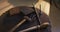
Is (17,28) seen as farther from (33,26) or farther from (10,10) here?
(10,10)

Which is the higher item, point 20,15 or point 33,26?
point 20,15

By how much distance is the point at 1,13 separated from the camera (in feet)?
3.48

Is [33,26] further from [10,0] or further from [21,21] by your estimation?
[10,0]

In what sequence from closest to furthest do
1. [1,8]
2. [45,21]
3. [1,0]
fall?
[45,21]
[1,8]
[1,0]

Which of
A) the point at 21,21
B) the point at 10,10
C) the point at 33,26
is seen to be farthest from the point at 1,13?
the point at 33,26

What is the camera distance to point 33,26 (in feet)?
3.10

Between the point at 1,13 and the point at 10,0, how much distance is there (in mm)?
331

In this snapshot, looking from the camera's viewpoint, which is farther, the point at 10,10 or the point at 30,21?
the point at 10,10

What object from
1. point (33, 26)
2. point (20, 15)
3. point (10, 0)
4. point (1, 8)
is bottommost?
point (33, 26)

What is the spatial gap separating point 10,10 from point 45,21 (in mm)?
323

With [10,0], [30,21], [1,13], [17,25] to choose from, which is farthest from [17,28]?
[10,0]

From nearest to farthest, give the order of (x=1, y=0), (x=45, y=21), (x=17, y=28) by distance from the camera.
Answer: (x=17, y=28) < (x=45, y=21) < (x=1, y=0)

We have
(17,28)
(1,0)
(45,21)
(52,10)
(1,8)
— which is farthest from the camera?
(52,10)

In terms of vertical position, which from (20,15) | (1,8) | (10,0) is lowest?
(20,15)
